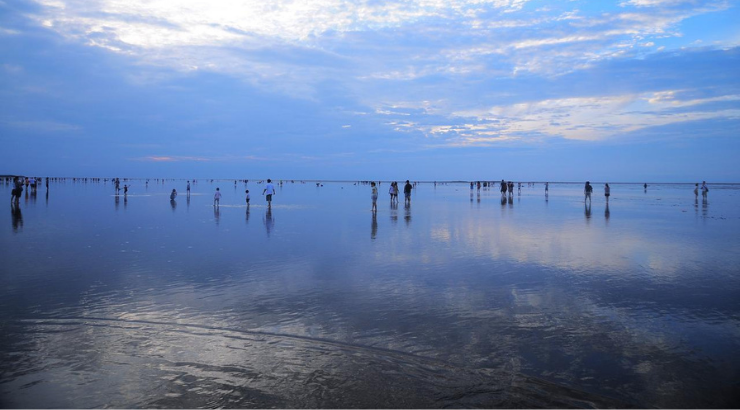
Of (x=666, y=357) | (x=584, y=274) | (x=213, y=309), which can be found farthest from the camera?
(x=584, y=274)

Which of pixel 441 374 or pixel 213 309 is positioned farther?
pixel 213 309

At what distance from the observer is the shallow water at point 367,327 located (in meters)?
4.76

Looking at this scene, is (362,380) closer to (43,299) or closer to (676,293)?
(43,299)

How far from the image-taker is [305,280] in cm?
974

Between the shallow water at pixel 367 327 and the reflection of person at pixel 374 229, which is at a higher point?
the reflection of person at pixel 374 229

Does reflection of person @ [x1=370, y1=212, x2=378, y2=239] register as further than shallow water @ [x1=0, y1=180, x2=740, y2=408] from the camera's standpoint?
Yes

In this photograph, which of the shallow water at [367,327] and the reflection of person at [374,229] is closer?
the shallow water at [367,327]

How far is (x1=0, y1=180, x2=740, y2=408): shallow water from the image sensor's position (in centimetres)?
476

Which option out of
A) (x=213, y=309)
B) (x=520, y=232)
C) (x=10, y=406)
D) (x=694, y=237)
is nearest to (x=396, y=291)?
(x=213, y=309)

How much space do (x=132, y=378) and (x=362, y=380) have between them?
99.6 inches

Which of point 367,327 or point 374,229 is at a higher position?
point 374,229

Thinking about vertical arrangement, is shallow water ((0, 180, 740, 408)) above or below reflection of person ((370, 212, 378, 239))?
below

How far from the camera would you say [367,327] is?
668 centimetres

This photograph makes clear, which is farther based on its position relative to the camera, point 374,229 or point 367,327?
point 374,229
